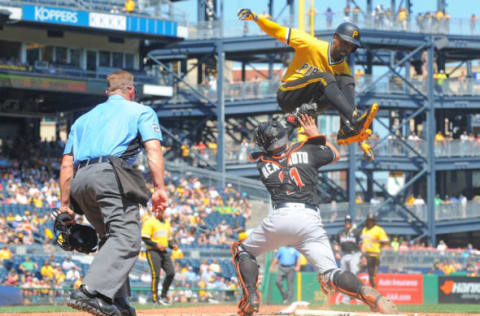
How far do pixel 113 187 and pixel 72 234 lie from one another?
0.78 metres

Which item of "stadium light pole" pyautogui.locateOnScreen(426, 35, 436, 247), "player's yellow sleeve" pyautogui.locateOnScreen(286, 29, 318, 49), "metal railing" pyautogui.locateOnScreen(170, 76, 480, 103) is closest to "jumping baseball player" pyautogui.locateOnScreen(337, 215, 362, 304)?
"player's yellow sleeve" pyautogui.locateOnScreen(286, 29, 318, 49)

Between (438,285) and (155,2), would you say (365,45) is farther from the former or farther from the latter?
(438,285)

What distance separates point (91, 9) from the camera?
3731cm

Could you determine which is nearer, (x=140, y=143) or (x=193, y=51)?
(x=140, y=143)

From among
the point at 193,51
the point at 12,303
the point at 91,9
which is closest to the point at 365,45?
the point at 193,51

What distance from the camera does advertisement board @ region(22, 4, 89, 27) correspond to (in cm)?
3534

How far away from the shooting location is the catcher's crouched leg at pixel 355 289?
369 inches

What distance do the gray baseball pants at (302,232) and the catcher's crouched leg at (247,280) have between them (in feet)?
1.48

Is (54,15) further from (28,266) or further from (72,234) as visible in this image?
(72,234)

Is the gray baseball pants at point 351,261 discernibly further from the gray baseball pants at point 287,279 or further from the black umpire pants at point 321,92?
the black umpire pants at point 321,92

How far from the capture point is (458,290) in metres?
24.5

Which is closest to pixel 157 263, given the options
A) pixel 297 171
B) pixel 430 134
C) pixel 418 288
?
pixel 297 171

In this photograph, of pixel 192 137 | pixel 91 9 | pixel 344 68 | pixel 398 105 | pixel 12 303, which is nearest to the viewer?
pixel 344 68

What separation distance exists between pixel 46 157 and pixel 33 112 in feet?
18.1
